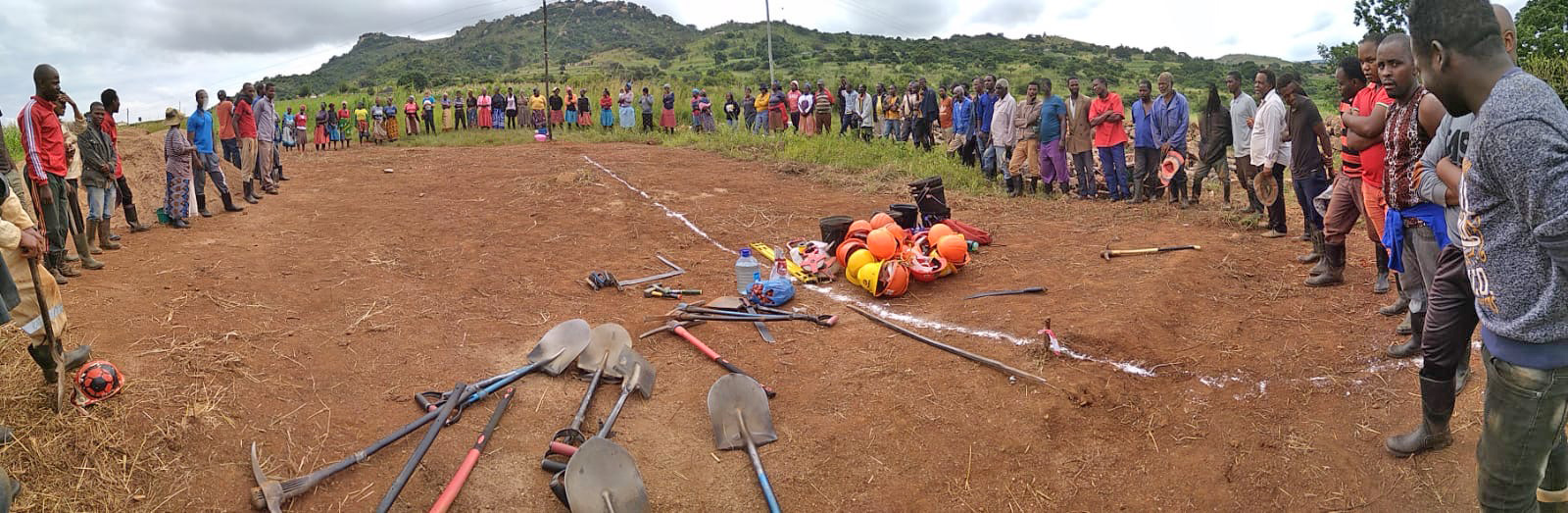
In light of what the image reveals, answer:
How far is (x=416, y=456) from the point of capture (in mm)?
3912

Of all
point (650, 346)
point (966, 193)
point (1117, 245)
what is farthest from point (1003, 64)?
point (650, 346)

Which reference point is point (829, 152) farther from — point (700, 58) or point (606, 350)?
point (700, 58)

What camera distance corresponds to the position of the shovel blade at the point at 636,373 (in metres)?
4.74

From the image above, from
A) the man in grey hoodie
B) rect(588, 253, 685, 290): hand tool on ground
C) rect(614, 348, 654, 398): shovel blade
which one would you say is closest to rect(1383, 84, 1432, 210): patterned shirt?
the man in grey hoodie

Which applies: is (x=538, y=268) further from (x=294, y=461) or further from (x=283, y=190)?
(x=283, y=190)

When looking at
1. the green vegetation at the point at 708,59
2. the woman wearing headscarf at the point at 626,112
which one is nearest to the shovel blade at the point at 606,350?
the green vegetation at the point at 708,59

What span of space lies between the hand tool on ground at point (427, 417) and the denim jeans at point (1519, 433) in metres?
4.10

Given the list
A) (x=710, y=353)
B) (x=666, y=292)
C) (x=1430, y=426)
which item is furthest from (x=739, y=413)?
(x=1430, y=426)

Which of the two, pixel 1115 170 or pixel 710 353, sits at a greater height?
pixel 1115 170

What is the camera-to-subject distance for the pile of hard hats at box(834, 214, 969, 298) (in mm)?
6371

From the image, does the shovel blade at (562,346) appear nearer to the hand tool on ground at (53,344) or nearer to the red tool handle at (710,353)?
the red tool handle at (710,353)

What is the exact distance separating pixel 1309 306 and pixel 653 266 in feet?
16.7

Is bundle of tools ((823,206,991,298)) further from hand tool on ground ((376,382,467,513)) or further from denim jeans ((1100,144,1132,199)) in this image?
denim jeans ((1100,144,1132,199))

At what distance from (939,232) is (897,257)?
21.7 inches
